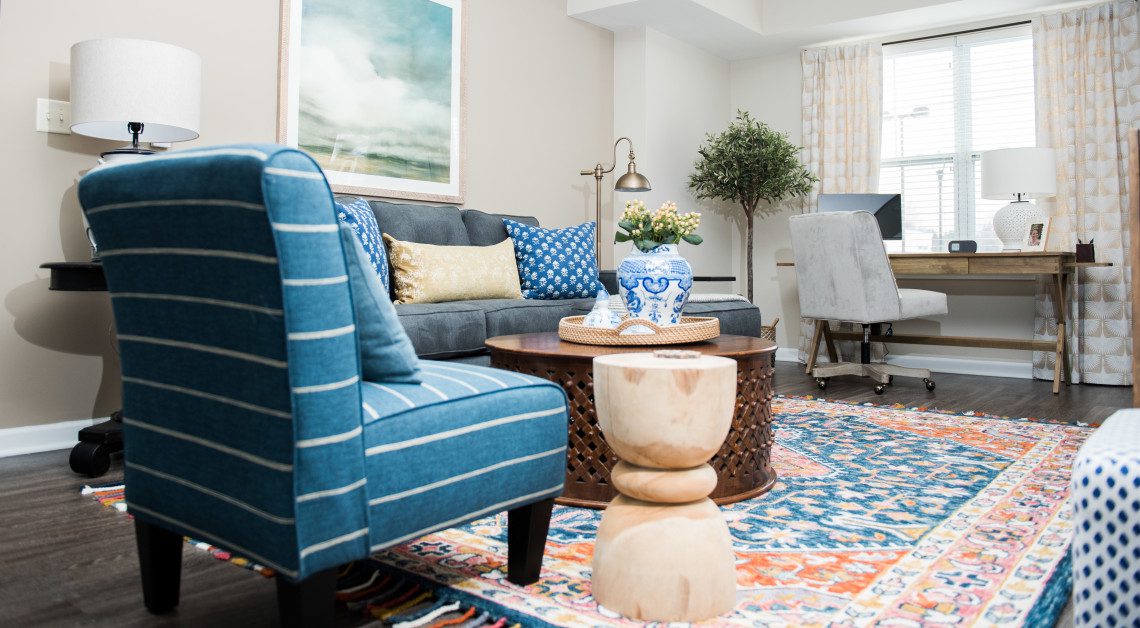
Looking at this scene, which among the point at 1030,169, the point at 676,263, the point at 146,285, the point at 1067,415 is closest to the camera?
the point at 146,285

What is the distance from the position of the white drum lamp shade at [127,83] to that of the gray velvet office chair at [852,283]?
320 cm

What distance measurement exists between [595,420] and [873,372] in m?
2.83

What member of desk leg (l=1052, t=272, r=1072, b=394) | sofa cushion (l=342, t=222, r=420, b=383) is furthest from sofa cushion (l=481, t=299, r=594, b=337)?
desk leg (l=1052, t=272, r=1072, b=394)

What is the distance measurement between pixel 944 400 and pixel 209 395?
3.70 metres

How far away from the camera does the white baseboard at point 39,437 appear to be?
2.71m

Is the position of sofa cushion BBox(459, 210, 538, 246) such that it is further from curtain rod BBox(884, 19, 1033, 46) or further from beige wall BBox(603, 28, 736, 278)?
curtain rod BBox(884, 19, 1033, 46)

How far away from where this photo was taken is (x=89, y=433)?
8.11 feet

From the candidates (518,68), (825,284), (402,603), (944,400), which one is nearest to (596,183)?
(518,68)

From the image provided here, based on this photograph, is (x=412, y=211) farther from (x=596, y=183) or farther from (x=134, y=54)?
(x=596, y=183)

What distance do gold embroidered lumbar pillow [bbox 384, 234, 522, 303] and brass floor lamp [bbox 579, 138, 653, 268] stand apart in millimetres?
993

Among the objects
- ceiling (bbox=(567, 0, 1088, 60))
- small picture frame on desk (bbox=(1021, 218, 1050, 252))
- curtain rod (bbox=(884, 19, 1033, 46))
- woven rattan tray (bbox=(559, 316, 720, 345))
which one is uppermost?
ceiling (bbox=(567, 0, 1088, 60))

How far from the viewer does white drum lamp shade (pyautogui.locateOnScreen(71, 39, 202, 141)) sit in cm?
254

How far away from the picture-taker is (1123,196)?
4527 mm

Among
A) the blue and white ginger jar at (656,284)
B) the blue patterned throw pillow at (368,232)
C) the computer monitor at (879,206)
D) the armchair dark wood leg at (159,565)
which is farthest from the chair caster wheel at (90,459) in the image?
the computer monitor at (879,206)
